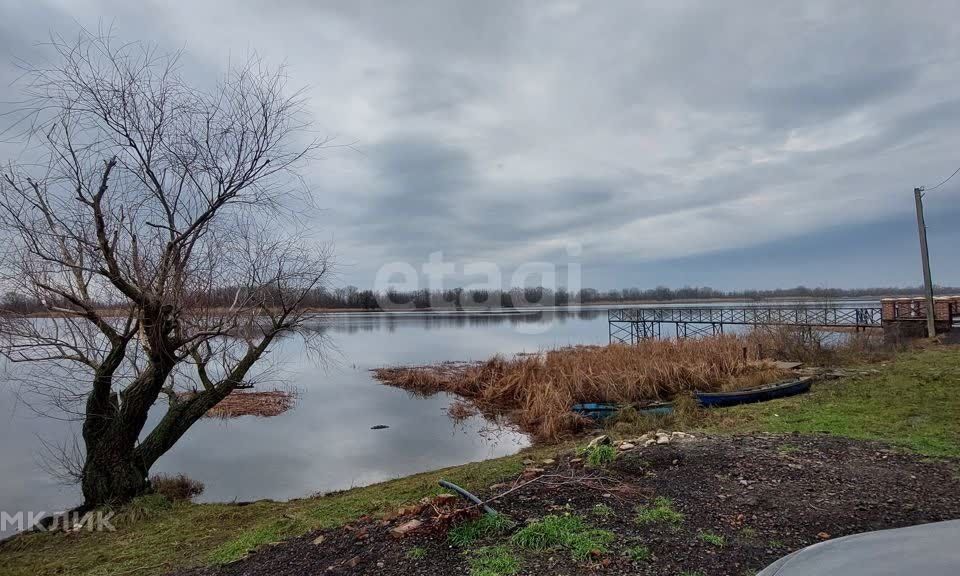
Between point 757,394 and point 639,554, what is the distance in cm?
924

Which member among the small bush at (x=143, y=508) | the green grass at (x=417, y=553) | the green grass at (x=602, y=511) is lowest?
the small bush at (x=143, y=508)

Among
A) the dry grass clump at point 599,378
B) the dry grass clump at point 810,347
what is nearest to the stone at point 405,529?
the dry grass clump at point 599,378

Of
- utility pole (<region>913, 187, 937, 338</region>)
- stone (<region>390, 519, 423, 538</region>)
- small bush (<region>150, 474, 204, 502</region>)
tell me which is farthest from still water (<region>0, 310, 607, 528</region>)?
utility pole (<region>913, 187, 937, 338</region>)

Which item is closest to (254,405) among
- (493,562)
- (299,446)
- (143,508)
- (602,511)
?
(299,446)

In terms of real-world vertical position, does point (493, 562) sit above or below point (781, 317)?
below

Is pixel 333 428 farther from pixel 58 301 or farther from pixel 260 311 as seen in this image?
pixel 58 301

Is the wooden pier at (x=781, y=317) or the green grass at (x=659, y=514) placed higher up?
the wooden pier at (x=781, y=317)

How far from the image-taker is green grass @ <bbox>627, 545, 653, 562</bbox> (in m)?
2.95

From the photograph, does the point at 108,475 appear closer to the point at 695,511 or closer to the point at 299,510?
the point at 299,510

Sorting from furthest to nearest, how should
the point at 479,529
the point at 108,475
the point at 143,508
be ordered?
1. the point at 108,475
2. the point at 143,508
3. the point at 479,529

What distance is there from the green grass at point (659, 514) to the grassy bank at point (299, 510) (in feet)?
5.90

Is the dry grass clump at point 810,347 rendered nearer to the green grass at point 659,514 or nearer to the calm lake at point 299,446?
the calm lake at point 299,446

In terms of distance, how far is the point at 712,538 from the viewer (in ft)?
10.3

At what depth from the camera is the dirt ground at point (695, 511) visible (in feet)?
9.91
